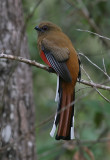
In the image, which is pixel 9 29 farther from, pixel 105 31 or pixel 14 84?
pixel 105 31

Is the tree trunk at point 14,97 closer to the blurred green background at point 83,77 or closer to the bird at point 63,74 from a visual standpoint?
the blurred green background at point 83,77

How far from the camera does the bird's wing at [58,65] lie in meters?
3.79

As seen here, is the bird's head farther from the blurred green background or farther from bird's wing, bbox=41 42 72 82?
bird's wing, bbox=41 42 72 82

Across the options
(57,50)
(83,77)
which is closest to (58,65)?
(57,50)

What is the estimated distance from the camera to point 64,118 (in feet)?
11.9

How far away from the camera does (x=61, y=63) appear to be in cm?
397

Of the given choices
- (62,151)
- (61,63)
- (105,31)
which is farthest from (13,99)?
(105,31)

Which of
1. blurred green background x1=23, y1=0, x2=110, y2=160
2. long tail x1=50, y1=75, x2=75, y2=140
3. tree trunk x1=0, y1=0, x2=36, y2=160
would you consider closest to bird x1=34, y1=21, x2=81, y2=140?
long tail x1=50, y1=75, x2=75, y2=140

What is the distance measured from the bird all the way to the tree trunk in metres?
0.36

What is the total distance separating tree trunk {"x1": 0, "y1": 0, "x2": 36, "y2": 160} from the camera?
4.30 metres

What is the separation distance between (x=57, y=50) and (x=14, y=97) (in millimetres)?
730

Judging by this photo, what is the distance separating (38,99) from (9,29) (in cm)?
303

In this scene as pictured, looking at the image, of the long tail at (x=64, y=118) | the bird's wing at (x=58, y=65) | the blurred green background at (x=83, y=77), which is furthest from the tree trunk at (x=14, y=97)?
the long tail at (x=64, y=118)

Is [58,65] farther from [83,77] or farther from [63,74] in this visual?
[83,77]
